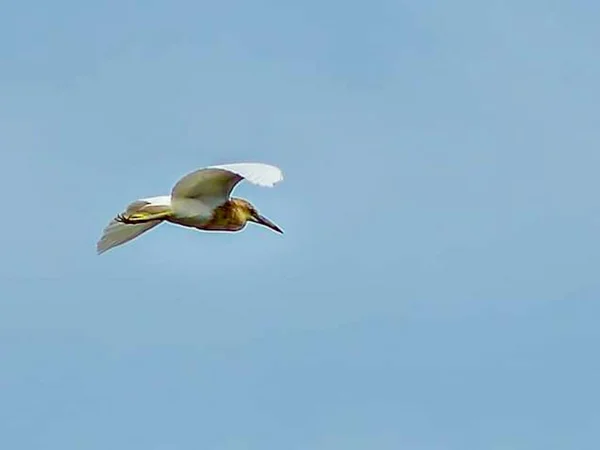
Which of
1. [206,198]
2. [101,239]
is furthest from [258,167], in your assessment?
[101,239]

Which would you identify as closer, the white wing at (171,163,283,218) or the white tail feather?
the white wing at (171,163,283,218)

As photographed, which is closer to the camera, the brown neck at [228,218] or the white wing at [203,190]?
the white wing at [203,190]

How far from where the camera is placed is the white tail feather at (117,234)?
31.6 m

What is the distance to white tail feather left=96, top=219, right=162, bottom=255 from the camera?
31578 mm

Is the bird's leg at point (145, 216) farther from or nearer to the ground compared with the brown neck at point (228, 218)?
nearer to the ground

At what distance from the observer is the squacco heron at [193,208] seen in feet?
99.0

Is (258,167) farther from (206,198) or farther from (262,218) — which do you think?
(262,218)

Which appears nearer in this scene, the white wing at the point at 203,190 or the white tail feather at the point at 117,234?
the white wing at the point at 203,190

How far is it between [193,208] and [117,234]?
1758 millimetres

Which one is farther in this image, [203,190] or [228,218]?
[228,218]

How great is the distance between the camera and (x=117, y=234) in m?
31.8

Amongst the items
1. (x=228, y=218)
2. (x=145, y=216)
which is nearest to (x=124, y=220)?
(x=145, y=216)

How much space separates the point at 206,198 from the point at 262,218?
7.43ft

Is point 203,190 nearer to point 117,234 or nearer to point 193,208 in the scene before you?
point 193,208
